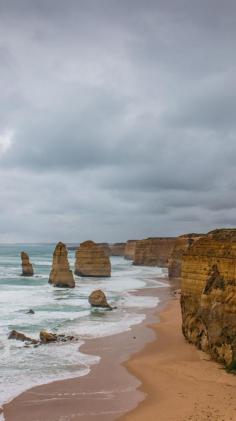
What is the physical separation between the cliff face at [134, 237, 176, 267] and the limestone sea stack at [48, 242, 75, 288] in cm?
5073

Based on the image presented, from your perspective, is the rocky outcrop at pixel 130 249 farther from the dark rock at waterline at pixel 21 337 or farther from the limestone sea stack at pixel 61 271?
the dark rock at waterline at pixel 21 337

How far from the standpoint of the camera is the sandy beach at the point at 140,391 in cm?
1475

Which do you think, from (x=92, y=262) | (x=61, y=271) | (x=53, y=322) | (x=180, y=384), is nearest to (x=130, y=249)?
(x=92, y=262)

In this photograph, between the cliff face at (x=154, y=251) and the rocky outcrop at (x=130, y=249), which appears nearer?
the cliff face at (x=154, y=251)

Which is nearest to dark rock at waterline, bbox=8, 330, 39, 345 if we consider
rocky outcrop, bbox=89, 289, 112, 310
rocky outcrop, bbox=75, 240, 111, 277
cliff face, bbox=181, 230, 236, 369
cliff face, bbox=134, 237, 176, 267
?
cliff face, bbox=181, 230, 236, 369

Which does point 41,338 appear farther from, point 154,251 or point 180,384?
point 154,251

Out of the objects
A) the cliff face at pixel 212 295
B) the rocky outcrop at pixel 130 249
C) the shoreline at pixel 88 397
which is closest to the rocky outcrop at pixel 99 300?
the cliff face at pixel 212 295

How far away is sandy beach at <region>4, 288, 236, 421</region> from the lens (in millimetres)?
14750

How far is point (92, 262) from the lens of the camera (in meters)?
73.2

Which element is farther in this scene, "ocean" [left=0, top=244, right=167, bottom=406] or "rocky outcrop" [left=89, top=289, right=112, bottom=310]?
"rocky outcrop" [left=89, top=289, right=112, bottom=310]

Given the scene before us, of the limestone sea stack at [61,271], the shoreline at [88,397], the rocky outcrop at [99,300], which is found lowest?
the shoreline at [88,397]

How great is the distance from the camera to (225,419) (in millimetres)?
13891

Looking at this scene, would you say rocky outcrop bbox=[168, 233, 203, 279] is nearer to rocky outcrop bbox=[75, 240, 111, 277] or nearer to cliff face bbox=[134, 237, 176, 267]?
rocky outcrop bbox=[75, 240, 111, 277]

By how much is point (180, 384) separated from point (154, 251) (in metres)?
92.5
